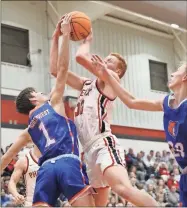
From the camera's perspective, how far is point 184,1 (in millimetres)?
8023

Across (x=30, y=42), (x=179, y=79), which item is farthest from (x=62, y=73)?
(x=30, y=42)

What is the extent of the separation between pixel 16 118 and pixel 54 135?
33.5 feet

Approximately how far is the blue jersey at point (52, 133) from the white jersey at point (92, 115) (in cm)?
57

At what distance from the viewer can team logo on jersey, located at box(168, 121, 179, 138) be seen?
4047 millimetres

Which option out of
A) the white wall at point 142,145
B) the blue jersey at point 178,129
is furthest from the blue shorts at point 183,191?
the white wall at point 142,145

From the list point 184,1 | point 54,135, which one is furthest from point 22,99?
point 184,1

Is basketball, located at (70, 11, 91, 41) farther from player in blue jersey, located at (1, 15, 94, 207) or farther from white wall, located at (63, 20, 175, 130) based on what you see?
white wall, located at (63, 20, 175, 130)

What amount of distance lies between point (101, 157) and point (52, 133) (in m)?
0.71

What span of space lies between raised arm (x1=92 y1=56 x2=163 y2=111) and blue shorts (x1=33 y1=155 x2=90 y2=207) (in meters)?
0.77

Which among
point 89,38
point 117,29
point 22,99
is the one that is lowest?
point 22,99

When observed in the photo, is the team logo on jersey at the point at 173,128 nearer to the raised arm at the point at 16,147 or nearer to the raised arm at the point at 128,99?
the raised arm at the point at 128,99

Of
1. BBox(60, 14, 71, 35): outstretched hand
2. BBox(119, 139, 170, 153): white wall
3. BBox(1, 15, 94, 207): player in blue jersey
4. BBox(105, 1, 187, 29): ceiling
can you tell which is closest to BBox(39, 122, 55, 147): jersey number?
BBox(1, 15, 94, 207): player in blue jersey

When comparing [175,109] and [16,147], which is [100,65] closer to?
[175,109]

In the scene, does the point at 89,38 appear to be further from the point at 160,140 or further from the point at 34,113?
the point at 160,140
